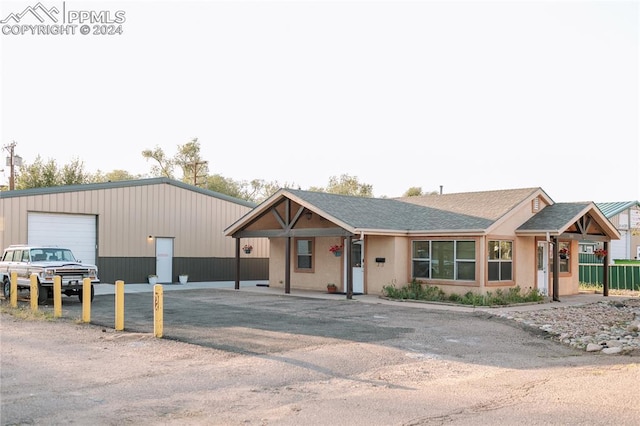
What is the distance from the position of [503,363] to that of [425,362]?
126cm

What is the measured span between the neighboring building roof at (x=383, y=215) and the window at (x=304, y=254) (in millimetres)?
2200

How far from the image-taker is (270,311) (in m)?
16.8

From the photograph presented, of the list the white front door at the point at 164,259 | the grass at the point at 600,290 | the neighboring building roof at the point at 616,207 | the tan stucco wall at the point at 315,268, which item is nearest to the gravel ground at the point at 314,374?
the tan stucco wall at the point at 315,268

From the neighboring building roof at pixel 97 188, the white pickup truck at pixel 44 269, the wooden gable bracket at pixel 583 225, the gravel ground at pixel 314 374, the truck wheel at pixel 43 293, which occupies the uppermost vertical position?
the neighboring building roof at pixel 97 188

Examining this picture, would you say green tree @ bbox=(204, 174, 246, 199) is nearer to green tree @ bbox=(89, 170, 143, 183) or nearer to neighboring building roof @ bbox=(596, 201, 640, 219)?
green tree @ bbox=(89, 170, 143, 183)

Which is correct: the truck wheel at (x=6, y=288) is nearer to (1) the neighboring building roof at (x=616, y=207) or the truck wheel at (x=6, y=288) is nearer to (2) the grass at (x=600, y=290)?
(2) the grass at (x=600, y=290)

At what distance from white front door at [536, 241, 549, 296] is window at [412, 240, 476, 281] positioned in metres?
3.50

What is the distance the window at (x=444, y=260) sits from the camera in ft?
65.9

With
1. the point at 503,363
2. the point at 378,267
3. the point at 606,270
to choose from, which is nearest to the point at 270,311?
the point at 378,267

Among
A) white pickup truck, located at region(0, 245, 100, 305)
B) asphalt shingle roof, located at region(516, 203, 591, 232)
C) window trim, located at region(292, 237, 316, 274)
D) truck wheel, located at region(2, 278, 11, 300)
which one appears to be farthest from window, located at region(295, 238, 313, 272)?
truck wheel, located at region(2, 278, 11, 300)

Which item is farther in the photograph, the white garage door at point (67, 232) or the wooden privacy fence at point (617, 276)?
the wooden privacy fence at point (617, 276)

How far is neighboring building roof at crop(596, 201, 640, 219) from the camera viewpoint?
45.5 m

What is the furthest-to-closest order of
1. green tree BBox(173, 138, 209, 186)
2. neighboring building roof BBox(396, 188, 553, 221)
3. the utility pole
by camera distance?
green tree BBox(173, 138, 209, 186)
the utility pole
neighboring building roof BBox(396, 188, 553, 221)

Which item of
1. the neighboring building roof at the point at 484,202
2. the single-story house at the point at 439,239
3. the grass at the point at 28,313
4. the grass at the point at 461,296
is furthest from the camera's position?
the neighboring building roof at the point at 484,202
